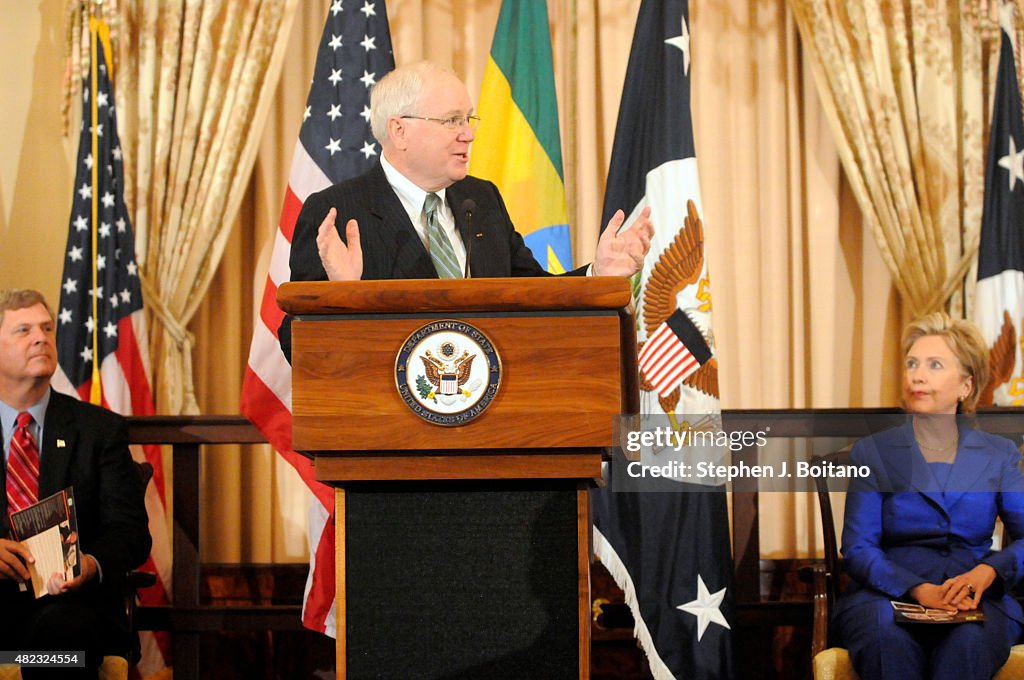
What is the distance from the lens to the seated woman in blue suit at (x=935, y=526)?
305cm

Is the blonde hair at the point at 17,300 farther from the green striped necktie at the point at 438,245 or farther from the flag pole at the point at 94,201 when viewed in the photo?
the green striped necktie at the point at 438,245

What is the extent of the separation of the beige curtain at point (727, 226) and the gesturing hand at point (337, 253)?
9.61 feet

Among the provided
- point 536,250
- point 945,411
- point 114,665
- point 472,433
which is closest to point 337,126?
point 536,250

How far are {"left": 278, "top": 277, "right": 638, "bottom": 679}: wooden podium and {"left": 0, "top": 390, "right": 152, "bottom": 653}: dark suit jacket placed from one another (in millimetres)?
1808

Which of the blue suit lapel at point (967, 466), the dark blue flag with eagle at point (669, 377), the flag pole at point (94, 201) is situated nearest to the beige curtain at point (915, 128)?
the dark blue flag with eagle at point (669, 377)

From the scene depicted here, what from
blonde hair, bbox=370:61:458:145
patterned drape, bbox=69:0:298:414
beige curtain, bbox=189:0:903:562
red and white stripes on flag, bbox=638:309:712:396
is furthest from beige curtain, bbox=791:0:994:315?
blonde hair, bbox=370:61:458:145

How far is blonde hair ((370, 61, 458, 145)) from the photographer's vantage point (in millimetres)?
2465

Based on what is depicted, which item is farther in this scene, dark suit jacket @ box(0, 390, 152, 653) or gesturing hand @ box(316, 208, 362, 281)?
dark suit jacket @ box(0, 390, 152, 653)

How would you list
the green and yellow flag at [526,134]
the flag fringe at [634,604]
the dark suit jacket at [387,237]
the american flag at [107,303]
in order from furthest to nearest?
the american flag at [107,303] → the green and yellow flag at [526,134] → the flag fringe at [634,604] → the dark suit jacket at [387,237]

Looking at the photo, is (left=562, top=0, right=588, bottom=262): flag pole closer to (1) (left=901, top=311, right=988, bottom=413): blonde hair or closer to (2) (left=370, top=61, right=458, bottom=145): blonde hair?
(1) (left=901, top=311, right=988, bottom=413): blonde hair

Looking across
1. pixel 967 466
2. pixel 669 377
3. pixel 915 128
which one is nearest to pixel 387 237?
pixel 669 377

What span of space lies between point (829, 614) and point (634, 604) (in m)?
0.66

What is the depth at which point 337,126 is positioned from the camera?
433 centimetres

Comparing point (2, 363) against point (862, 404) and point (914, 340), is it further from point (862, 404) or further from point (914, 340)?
point (862, 404)
